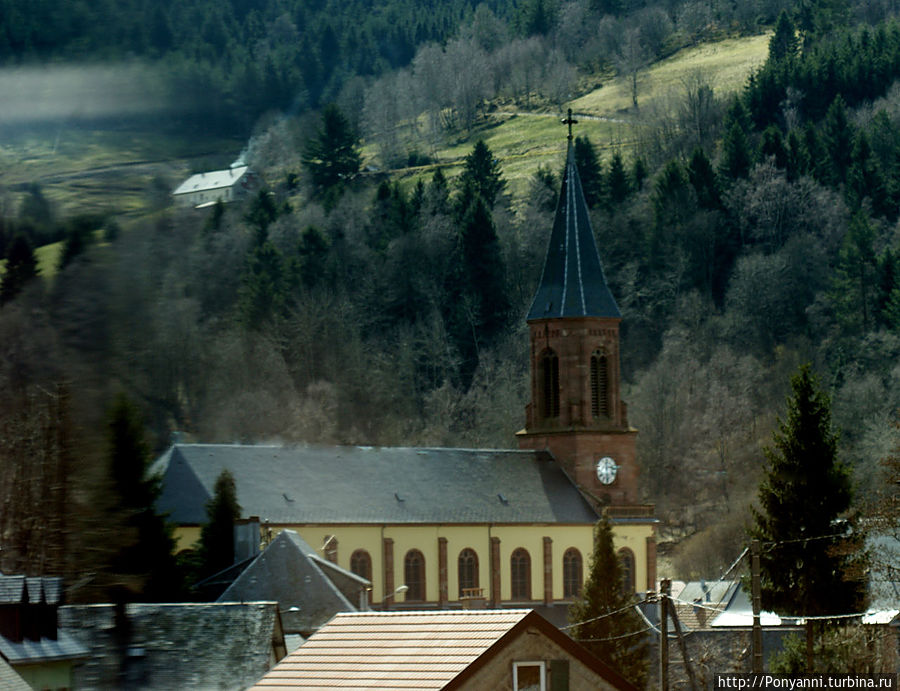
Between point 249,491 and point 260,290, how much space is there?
54.5 meters

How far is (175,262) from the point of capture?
423 cm

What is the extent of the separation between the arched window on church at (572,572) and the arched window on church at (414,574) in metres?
6.18

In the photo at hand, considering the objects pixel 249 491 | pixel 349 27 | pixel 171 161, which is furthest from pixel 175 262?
pixel 249 491

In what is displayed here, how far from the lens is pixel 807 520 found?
39188 mm

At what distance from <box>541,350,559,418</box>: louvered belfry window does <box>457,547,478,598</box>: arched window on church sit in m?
7.79

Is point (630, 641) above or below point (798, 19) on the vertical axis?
below

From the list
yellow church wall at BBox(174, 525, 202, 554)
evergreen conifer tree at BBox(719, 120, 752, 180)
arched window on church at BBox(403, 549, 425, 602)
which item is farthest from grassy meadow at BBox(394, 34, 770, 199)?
yellow church wall at BBox(174, 525, 202, 554)

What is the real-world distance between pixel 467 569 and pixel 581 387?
940 cm

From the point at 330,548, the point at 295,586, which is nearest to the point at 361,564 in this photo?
the point at 330,548

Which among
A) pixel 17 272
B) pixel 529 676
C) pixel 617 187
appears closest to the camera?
pixel 17 272

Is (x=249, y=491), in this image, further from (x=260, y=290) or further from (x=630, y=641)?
(x=260, y=290)

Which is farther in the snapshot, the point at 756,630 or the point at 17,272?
the point at 756,630

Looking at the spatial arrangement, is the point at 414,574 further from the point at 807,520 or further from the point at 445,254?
the point at 807,520

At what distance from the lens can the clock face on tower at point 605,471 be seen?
230 feet
